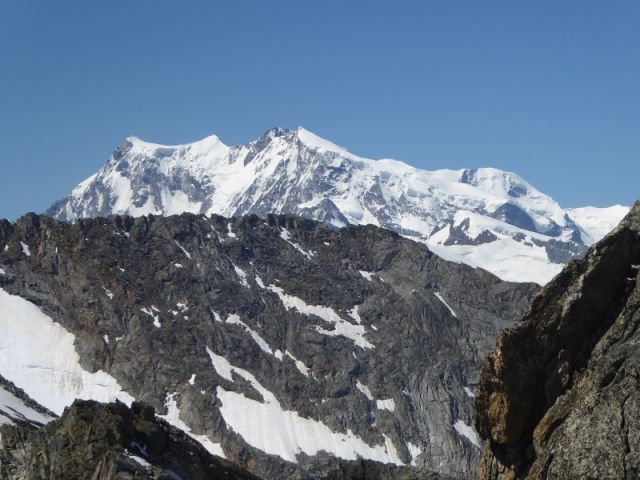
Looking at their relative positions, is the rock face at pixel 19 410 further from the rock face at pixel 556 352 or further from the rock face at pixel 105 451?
the rock face at pixel 556 352

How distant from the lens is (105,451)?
62.5m

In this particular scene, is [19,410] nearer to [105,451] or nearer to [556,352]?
[105,451]

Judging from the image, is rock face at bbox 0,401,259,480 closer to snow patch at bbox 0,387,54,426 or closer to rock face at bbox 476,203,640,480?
rock face at bbox 476,203,640,480

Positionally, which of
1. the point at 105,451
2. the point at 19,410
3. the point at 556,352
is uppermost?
the point at 19,410

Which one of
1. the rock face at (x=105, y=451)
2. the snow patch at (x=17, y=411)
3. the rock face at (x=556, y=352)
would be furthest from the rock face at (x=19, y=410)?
the rock face at (x=556, y=352)

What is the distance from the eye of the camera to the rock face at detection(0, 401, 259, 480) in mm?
59844

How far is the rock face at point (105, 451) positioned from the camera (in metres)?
59.8

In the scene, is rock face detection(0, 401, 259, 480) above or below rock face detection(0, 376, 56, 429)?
below

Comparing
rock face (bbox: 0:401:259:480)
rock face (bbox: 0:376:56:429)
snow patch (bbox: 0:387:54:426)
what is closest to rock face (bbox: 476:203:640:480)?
rock face (bbox: 0:401:259:480)

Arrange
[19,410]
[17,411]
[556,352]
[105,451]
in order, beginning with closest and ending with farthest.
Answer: [556,352] < [105,451] < [17,411] < [19,410]

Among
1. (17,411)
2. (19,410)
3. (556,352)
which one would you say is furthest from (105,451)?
(19,410)

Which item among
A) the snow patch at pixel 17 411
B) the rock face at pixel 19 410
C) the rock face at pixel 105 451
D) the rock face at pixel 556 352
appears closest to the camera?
the rock face at pixel 556 352

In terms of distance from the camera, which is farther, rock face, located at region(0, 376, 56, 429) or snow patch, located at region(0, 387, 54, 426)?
snow patch, located at region(0, 387, 54, 426)

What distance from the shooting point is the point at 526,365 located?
84.8ft
